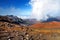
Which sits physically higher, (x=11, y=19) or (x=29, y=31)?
(x=11, y=19)

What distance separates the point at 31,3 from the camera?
5.13 meters

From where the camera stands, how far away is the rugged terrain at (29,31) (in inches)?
193

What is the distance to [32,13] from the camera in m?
5.12

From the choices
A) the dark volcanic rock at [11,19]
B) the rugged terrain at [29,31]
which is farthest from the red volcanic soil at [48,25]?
the dark volcanic rock at [11,19]

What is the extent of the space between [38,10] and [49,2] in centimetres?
40

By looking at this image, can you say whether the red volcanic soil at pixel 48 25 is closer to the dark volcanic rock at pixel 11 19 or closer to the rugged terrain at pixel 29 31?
the rugged terrain at pixel 29 31

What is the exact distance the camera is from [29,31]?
496cm

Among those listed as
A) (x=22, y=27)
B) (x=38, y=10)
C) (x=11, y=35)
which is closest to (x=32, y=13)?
(x=38, y=10)

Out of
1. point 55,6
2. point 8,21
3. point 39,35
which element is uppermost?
point 55,6

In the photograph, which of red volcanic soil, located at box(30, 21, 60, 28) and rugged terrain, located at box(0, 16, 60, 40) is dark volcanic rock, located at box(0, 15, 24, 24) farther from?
red volcanic soil, located at box(30, 21, 60, 28)

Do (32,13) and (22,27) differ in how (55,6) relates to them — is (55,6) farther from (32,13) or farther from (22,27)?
(22,27)

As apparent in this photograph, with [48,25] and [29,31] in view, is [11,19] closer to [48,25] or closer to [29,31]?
[29,31]

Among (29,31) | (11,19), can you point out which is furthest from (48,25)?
(11,19)

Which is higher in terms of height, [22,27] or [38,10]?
[38,10]
